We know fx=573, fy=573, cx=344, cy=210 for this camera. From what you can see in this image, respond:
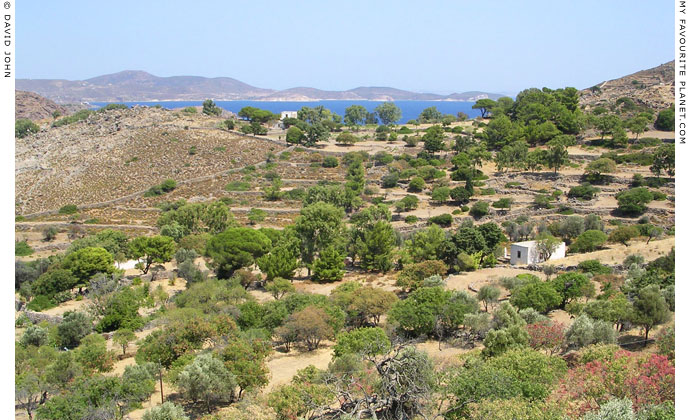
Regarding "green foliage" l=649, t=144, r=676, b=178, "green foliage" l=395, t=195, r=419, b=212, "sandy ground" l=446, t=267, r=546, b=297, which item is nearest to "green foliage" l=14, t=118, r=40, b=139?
"green foliage" l=395, t=195, r=419, b=212

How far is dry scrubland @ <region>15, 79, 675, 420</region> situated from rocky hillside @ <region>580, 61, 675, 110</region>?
15.2m

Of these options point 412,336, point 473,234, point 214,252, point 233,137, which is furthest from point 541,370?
point 233,137

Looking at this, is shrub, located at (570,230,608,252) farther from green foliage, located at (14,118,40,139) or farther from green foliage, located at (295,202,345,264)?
green foliage, located at (14,118,40,139)

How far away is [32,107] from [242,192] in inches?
4433

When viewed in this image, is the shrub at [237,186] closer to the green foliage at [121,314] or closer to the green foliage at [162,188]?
the green foliage at [162,188]

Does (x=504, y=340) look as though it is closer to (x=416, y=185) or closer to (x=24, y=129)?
(x=416, y=185)

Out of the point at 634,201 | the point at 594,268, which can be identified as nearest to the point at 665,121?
the point at 634,201

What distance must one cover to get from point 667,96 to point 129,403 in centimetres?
7683

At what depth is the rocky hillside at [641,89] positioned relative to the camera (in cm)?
7288

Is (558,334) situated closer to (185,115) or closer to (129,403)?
(129,403)

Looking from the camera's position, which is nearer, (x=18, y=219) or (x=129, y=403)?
(x=129, y=403)

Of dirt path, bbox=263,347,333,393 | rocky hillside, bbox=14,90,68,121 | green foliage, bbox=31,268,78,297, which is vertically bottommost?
dirt path, bbox=263,347,333,393

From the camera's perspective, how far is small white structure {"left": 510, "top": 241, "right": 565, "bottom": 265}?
3222 centimetres

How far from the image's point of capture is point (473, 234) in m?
31.7
